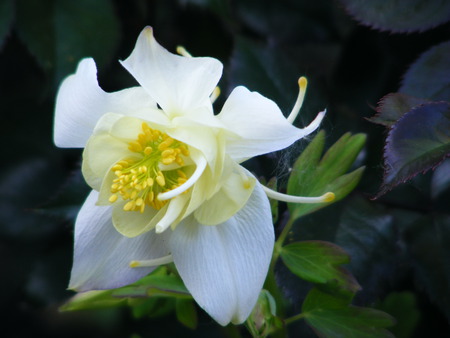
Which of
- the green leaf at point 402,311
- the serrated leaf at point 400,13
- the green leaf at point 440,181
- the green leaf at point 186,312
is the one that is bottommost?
the green leaf at point 402,311

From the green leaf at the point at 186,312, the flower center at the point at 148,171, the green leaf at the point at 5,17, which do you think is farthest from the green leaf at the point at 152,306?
the green leaf at the point at 5,17

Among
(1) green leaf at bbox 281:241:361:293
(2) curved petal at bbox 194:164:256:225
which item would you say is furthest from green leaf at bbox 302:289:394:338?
(2) curved petal at bbox 194:164:256:225

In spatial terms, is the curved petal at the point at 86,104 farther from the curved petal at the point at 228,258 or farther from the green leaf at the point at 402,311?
the green leaf at the point at 402,311

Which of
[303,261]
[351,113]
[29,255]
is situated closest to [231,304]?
[303,261]

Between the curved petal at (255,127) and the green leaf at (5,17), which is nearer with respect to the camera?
the curved petal at (255,127)

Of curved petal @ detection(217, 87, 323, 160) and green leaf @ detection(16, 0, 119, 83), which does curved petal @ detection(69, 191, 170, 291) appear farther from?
green leaf @ detection(16, 0, 119, 83)

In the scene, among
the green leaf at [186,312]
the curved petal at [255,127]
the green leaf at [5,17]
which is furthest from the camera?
the green leaf at [5,17]

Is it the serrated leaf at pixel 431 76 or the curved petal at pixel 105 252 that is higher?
the serrated leaf at pixel 431 76
